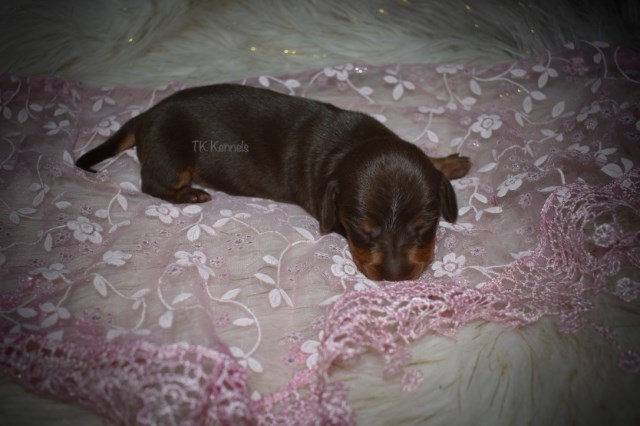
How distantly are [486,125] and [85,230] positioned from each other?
2234 mm

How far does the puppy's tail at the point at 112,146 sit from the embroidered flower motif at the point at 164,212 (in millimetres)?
463

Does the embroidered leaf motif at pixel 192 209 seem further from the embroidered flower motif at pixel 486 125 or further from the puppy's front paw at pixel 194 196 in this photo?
the embroidered flower motif at pixel 486 125

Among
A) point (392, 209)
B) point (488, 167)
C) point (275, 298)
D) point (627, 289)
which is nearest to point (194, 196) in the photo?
point (275, 298)

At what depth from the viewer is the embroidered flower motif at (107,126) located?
3.11m

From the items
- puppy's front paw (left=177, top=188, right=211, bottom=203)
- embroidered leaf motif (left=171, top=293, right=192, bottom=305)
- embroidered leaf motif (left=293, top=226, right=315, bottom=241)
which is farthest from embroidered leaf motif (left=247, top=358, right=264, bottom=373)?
puppy's front paw (left=177, top=188, right=211, bottom=203)

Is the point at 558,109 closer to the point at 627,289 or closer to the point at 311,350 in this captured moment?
the point at 627,289

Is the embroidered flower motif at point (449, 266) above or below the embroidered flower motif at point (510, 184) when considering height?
below

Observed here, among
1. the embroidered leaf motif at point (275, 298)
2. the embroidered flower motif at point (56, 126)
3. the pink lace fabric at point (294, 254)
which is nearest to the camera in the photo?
the pink lace fabric at point (294, 254)

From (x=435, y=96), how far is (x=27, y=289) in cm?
244

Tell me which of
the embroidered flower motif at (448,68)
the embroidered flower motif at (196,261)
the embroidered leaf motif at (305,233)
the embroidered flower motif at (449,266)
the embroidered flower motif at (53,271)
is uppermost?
the embroidered flower motif at (448,68)

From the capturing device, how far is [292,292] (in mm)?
2215

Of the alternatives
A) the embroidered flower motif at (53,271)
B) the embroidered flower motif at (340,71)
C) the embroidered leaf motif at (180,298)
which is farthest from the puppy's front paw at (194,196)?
the embroidered flower motif at (340,71)

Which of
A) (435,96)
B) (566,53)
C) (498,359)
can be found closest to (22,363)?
(498,359)

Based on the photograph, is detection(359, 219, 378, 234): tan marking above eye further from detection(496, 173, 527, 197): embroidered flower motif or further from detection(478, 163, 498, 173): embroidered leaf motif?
detection(478, 163, 498, 173): embroidered leaf motif
